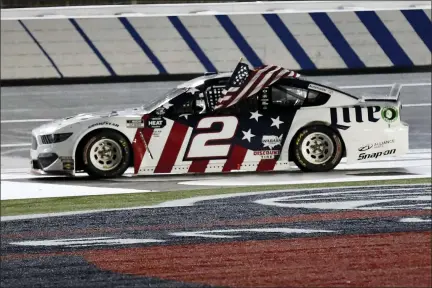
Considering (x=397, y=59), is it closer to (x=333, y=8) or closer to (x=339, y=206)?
(x=333, y=8)

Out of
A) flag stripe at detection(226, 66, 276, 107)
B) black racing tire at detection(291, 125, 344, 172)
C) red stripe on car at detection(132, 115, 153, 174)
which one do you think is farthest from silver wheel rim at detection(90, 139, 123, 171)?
black racing tire at detection(291, 125, 344, 172)

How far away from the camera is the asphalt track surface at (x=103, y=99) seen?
15.1 meters

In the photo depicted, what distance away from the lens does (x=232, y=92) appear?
39.5 feet

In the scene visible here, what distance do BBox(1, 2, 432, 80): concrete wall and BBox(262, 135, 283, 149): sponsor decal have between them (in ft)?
20.9

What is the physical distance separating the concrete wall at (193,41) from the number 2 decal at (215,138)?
20.8 ft

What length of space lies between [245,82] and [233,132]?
530 millimetres

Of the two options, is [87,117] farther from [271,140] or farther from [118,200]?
[271,140]

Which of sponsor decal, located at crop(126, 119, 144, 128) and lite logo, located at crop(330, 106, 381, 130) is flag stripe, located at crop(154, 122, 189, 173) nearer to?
sponsor decal, located at crop(126, 119, 144, 128)

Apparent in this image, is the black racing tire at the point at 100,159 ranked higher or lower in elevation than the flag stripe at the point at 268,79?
lower

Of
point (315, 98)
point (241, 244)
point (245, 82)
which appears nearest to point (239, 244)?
point (241, 244)

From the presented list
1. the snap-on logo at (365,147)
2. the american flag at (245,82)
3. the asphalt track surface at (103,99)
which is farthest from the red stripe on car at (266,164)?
the asphalt track surface at (103,99)

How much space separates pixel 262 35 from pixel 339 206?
9185 mm

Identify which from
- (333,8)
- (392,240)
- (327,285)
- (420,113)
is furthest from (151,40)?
(327,285)

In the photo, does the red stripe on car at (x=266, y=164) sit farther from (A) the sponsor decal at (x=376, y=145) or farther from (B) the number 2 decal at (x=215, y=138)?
(A) the sponsor decal at (x=376, y=145)
